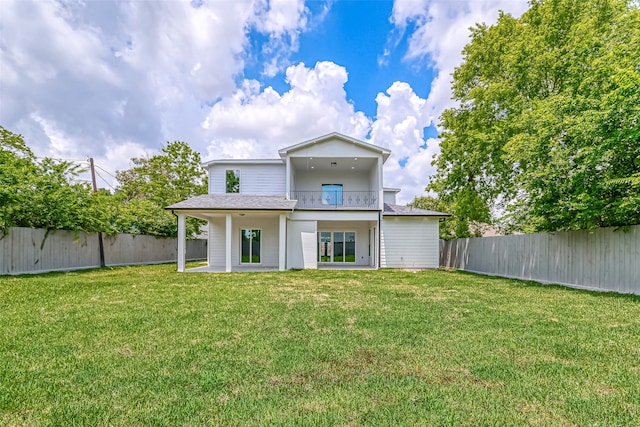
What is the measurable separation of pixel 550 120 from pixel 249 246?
49.1 feet

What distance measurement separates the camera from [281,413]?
2564mm

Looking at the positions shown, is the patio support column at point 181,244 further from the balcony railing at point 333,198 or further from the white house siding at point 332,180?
the white house siding at point 332,180

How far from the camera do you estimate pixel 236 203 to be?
15352mm

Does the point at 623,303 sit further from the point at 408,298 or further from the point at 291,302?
the point at 291,302

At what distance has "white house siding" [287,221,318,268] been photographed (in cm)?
1600

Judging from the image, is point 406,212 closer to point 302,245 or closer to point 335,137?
point 335,137

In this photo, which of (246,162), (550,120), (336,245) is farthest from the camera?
(336,245)

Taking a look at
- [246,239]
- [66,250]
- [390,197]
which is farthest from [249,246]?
[390,197]

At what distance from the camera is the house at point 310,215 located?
1566 centimetres

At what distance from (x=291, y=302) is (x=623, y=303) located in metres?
7.32

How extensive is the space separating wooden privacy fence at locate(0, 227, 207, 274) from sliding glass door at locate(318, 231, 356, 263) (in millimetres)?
11388

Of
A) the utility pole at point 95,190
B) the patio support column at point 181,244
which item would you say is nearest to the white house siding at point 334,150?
the patio support column at point 181,244

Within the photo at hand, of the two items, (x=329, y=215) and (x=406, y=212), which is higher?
(x=406, y=212)

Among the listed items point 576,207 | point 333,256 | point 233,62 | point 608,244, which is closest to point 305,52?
point 233,62
